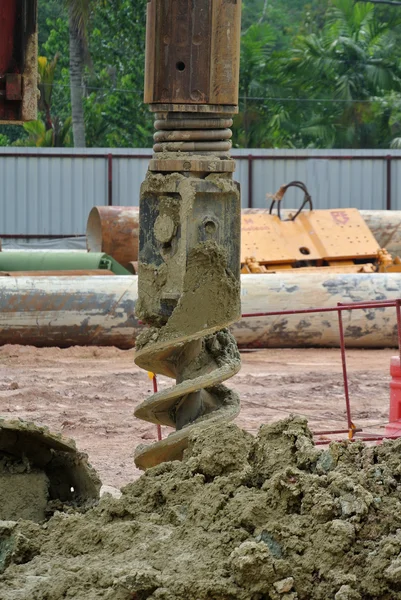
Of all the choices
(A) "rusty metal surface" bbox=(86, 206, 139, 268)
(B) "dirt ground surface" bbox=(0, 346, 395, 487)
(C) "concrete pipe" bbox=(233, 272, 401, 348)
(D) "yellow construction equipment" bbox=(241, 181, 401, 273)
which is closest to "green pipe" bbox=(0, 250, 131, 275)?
(A) "rusty metal surface" bbox=(86, 206, 139, 268)

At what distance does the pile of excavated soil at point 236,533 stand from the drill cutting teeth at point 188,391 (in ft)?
1.31

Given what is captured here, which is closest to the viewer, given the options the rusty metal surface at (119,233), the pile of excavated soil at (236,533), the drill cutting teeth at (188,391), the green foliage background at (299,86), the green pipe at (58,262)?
the pile of excavated soil at (236,533)

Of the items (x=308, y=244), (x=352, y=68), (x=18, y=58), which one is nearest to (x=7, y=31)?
(x=18, y=58)

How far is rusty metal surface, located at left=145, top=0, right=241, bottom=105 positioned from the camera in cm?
458

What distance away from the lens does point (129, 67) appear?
31594 mm

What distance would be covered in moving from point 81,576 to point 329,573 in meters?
0.80

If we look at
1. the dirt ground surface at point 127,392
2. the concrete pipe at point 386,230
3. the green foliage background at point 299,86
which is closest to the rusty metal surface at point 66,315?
the dirt ground surface at point 127,392

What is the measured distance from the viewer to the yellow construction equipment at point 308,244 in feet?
47.2

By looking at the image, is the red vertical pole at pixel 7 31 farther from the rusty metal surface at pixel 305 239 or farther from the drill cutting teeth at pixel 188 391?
the rusty metal surface at pixel 305 239

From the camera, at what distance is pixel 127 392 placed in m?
10.1

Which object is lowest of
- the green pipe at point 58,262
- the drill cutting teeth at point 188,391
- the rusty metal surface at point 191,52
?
the green pipe at point 58,262

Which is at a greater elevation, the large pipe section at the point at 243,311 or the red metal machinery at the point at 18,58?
the red metal machinery at the point at 18,58

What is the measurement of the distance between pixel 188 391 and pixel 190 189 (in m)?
0.88

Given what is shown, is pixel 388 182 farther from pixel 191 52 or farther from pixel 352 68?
pixel 191 52
